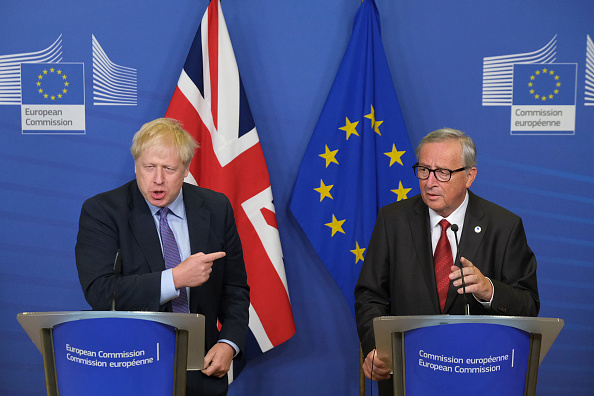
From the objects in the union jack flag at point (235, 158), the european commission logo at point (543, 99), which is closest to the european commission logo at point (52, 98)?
the union jack flag at point (235, 158)

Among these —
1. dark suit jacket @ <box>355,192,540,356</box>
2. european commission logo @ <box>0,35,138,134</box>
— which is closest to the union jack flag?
european commission logo @ <box>0,35,138,134</box>

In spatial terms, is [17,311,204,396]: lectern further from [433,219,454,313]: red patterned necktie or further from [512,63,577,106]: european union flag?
[512,63,577,106]: european union flag

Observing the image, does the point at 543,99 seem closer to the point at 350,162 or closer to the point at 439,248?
the point at 350,162

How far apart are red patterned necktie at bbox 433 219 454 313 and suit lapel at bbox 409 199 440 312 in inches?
1.1

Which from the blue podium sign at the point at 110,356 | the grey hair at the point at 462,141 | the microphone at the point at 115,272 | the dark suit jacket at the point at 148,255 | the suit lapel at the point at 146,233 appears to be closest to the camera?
the blue podium sign at the point at 110,356

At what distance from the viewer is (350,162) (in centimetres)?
355

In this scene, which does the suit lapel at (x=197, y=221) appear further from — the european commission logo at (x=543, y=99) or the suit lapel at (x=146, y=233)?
the european commission logo at (x=543, y=99)

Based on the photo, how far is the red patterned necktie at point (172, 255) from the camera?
7.19 ft

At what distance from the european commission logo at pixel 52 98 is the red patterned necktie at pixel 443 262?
7.64ft

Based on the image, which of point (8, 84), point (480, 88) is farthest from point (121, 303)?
point (480, 88)

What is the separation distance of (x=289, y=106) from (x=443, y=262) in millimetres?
1643

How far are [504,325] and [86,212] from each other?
1464 mm

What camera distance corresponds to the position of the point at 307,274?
3.78m

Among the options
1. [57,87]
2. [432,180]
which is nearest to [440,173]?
[432,180]
